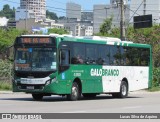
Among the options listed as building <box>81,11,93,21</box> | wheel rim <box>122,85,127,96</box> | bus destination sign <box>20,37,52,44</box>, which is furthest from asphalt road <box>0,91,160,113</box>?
building <box>81,11,93,21</box>

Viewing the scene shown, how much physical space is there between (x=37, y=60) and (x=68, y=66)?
59.4 inches

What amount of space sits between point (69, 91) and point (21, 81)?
2.27 meters

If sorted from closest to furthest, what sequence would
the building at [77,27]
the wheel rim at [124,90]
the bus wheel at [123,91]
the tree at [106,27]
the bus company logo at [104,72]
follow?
the bus company logo at [104,72]
the bus wheel at [123,91]
the wheel rim at [124,90]
the tree at [106,27]
the building at [77,27]

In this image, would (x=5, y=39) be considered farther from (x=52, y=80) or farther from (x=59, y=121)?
(x=59, y=121)

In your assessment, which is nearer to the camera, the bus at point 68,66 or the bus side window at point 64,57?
the bus at point 68,66

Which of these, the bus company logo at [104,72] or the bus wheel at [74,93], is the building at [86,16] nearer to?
the bus company logo at [104,72]

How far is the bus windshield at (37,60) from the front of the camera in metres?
25.3

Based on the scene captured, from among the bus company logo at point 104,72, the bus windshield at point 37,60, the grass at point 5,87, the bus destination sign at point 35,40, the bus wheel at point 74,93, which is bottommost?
the grass at point 5,87

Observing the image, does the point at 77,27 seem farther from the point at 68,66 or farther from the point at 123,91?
the point at 68,66

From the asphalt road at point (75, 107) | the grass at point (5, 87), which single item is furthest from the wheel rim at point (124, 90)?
the grass at point (5, 87)

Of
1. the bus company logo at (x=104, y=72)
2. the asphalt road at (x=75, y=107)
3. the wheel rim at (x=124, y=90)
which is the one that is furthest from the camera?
the wheel rim at (x=124, y=90)

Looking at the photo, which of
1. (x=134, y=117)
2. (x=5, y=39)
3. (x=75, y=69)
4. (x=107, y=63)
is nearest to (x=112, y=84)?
(x=107, y=63)

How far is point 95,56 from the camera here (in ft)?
92.2

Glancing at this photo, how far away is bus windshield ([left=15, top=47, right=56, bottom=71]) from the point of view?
2528cm
